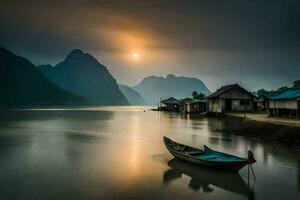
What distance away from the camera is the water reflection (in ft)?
46.8

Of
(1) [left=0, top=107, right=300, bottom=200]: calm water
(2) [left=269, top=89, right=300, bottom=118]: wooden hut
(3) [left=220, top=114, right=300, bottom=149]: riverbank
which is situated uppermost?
(2) [left=269, top=89, right=300, bottom=118]: wooden hut

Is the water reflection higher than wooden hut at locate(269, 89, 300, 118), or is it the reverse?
wooden hut at locate(269, 89, 300, 118)

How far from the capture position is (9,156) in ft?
73.8

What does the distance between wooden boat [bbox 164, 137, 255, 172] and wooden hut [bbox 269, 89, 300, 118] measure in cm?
2061

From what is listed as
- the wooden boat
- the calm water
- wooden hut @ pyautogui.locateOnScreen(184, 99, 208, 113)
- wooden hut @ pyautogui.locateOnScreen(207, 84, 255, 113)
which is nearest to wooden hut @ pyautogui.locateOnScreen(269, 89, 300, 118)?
the calm water

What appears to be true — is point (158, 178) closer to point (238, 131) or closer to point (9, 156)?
point (9, 156)

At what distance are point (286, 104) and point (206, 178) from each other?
2607 centimetres

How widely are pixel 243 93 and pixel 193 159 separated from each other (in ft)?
148

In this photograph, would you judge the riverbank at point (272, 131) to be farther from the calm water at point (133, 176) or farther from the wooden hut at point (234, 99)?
the wooden hut at point (234, 99)

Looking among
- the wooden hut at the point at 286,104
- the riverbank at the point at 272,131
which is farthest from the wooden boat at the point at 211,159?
the wooden hut at the point at 286,104

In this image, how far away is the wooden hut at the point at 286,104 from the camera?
33344 millimetres

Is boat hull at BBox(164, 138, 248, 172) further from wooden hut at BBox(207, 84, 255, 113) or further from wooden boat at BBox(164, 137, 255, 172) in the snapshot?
wooden hut at BBox(207, 84, 255, 113)

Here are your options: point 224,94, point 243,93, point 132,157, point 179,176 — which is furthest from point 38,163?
point 243,93

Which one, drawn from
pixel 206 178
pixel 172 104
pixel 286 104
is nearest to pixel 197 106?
pixel 172 104
